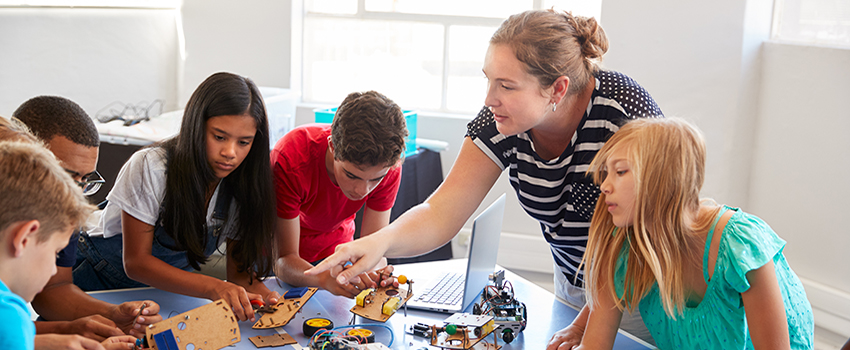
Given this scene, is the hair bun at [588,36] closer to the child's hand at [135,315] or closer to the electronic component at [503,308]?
the electronic component at [503,308]

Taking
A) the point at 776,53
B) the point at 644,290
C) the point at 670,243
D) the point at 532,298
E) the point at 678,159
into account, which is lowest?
the point at 532,298

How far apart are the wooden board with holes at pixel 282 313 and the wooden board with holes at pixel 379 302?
0.39ft

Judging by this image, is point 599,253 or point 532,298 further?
point 532,298

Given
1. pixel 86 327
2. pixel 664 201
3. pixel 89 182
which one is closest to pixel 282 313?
pixel 86 327

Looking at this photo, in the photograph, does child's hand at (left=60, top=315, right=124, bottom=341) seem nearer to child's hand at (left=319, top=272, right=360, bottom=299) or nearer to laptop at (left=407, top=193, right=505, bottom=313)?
child's hand at (left=319, top=272, right=360, bottom=299)

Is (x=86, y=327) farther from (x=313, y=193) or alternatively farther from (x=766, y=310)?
(x=766, y=310)

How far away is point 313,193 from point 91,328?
0.74 metres

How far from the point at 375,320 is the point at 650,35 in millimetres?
2252

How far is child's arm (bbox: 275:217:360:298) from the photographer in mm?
1614

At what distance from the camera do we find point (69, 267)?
1.50 meters

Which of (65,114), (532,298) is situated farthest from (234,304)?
(532,298)

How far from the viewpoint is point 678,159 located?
4.19ft

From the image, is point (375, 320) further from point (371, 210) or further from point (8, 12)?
point (8, 12)

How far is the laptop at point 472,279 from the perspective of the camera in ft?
4.88
